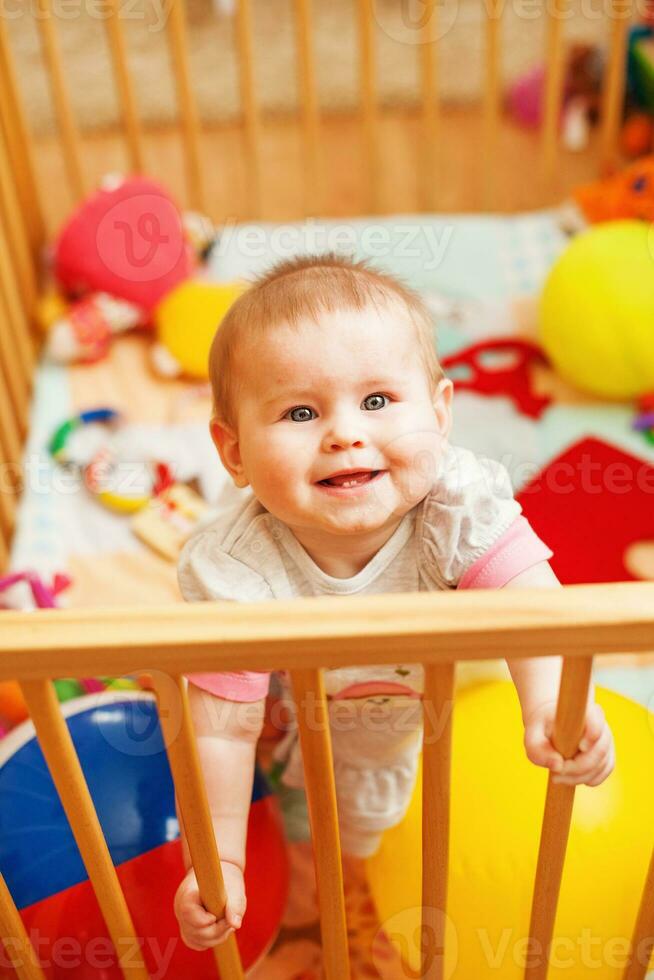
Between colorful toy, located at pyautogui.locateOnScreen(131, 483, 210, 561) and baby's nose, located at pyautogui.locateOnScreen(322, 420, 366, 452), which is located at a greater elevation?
baby's nose, located at pyautogui.locateOnScreen(322, 420, 366, 452)

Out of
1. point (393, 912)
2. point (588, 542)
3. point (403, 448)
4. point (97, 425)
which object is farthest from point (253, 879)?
point (97, 425)

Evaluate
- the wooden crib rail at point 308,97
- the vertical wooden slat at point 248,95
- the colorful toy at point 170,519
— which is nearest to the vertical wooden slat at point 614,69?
the wooden crib rail at point 308,97

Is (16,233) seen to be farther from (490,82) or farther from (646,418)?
(646,418)

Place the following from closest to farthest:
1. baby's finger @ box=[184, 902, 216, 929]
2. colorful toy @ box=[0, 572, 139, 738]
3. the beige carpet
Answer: baby's finger @ box=[184, 902, 216, 929]
colorful toy @ box=[0, 572, 139, 738]
the beige carpet

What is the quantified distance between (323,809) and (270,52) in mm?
2266

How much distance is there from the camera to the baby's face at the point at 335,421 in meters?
0.72

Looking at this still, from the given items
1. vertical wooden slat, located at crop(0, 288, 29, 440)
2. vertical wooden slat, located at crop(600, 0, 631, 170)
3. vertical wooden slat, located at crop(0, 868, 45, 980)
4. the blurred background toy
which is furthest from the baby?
the blurred background toy

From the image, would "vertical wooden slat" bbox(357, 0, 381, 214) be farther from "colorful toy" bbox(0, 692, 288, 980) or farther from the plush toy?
"colorful toy" bbox(0, 692, 288, 980)

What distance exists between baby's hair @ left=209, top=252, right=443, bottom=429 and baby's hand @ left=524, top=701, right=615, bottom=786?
0.87ft

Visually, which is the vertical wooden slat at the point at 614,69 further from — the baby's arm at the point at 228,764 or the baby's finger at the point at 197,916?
the baby's finger at the point at 197,916

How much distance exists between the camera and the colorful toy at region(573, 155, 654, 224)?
4.97ft

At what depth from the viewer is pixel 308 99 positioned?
5.20 feet

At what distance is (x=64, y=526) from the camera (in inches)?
51.2

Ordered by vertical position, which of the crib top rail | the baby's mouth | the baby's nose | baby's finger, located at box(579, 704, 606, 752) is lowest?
baby's finger, located at box(579, 704, 606, 752)
